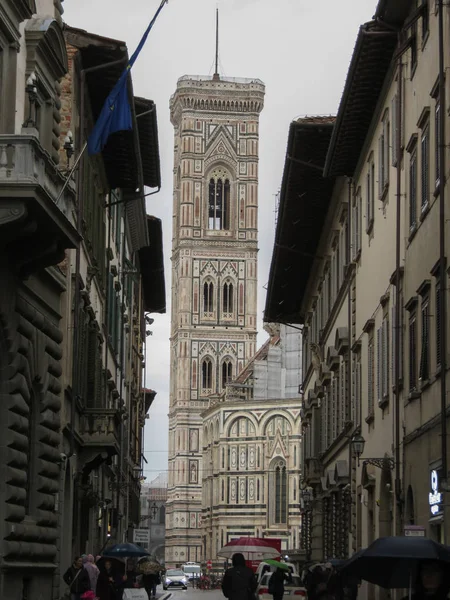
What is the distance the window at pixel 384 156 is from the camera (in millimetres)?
28438

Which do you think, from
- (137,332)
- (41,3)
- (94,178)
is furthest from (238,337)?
(41,3)

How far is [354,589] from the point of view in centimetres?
2725

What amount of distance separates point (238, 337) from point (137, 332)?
302 feet

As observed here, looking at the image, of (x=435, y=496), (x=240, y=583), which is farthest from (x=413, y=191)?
(x=240, y=583)

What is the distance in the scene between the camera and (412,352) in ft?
78.7

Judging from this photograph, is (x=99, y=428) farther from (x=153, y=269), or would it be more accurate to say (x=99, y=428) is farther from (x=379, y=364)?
(x=153, y=269)

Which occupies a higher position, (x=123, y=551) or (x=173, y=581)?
(x=123, y=551)

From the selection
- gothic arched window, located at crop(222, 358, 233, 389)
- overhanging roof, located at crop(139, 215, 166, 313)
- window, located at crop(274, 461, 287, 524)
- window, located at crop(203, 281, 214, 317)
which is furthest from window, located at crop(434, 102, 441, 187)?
window, located at crop(203, 281, 214, 317)

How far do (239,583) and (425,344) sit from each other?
14.8 ft

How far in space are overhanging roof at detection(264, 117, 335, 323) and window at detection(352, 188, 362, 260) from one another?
187 cm

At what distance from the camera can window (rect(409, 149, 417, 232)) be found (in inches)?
949

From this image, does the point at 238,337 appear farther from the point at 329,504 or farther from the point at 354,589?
the point at 354,589

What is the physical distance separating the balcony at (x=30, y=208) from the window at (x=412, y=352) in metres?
6.83

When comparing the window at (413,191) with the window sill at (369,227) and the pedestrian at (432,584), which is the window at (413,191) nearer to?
the window sill at (369,227)
